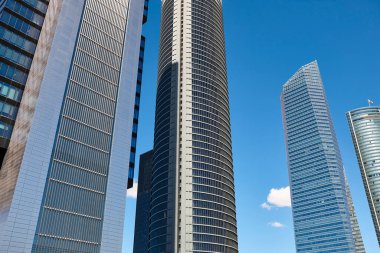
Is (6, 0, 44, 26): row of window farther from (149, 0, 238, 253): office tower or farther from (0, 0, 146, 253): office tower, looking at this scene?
(149, 0, 238, 253): office tower

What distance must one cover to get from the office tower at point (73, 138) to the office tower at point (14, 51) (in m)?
1.69

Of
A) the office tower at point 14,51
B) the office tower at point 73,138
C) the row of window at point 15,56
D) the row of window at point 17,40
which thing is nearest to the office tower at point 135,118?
the office tower at point 73,138

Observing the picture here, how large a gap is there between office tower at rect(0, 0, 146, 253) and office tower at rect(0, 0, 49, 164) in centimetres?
169

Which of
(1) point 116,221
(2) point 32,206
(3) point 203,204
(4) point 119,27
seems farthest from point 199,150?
(2) point 32,206

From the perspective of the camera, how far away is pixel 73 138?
79.5m

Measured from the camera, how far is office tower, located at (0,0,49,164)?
76.9 meters

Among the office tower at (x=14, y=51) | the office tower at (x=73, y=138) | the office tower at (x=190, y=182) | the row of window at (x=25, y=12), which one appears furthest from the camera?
→ the office tower at (x=190, y=182)

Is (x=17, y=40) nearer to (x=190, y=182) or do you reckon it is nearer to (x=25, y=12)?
(x=25, y=12)

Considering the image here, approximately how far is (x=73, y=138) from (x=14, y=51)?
76.9 ft

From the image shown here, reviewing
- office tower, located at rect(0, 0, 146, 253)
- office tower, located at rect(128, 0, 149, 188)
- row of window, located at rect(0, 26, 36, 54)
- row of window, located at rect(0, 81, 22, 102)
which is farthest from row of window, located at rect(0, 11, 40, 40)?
office tower, located at rect(128, 0, 149, 188)

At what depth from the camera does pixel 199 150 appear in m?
186

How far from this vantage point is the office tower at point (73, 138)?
67.9m

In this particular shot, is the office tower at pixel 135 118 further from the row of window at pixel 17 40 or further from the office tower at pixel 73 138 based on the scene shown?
the row of window at pixel 17 40

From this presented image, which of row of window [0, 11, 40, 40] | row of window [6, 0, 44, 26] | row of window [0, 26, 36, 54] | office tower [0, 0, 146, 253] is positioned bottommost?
office tower [0, 0, 146, 253]
